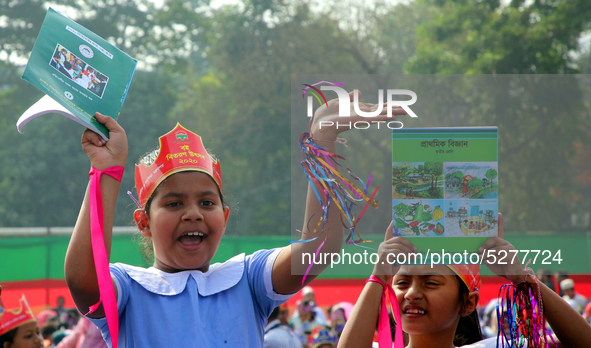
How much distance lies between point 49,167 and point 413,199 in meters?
18.7

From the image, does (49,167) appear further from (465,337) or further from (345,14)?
(465,337)

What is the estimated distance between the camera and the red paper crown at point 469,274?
1979mm

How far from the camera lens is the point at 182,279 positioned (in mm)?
1959

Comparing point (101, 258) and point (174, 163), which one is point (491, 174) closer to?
point (174, 163)

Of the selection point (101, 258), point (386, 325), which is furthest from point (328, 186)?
point (101, 258)

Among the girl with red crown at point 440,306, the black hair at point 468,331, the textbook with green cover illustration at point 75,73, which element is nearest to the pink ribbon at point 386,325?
the girl with red crown at point 440,306

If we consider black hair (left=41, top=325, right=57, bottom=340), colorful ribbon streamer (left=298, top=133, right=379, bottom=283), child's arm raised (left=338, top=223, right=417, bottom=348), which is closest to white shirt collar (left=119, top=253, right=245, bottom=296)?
colorful ribbon streamer (left=298, top=133, right=379, bottom=283)

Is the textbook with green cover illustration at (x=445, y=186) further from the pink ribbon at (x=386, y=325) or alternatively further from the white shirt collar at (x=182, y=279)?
the white shirt collar at (x=182, y=279)

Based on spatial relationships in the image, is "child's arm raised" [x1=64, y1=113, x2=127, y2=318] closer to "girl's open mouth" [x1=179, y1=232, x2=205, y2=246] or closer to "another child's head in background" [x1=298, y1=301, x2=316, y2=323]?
"girl's open mouth" [x1=179, y1=232, x2=205, y2=246]

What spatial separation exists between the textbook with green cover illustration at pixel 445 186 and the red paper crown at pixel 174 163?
69 cm

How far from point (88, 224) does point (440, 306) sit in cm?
114

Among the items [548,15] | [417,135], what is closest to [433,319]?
[417,135]

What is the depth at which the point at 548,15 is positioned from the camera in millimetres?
15547

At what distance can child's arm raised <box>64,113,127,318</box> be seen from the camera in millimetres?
1699
